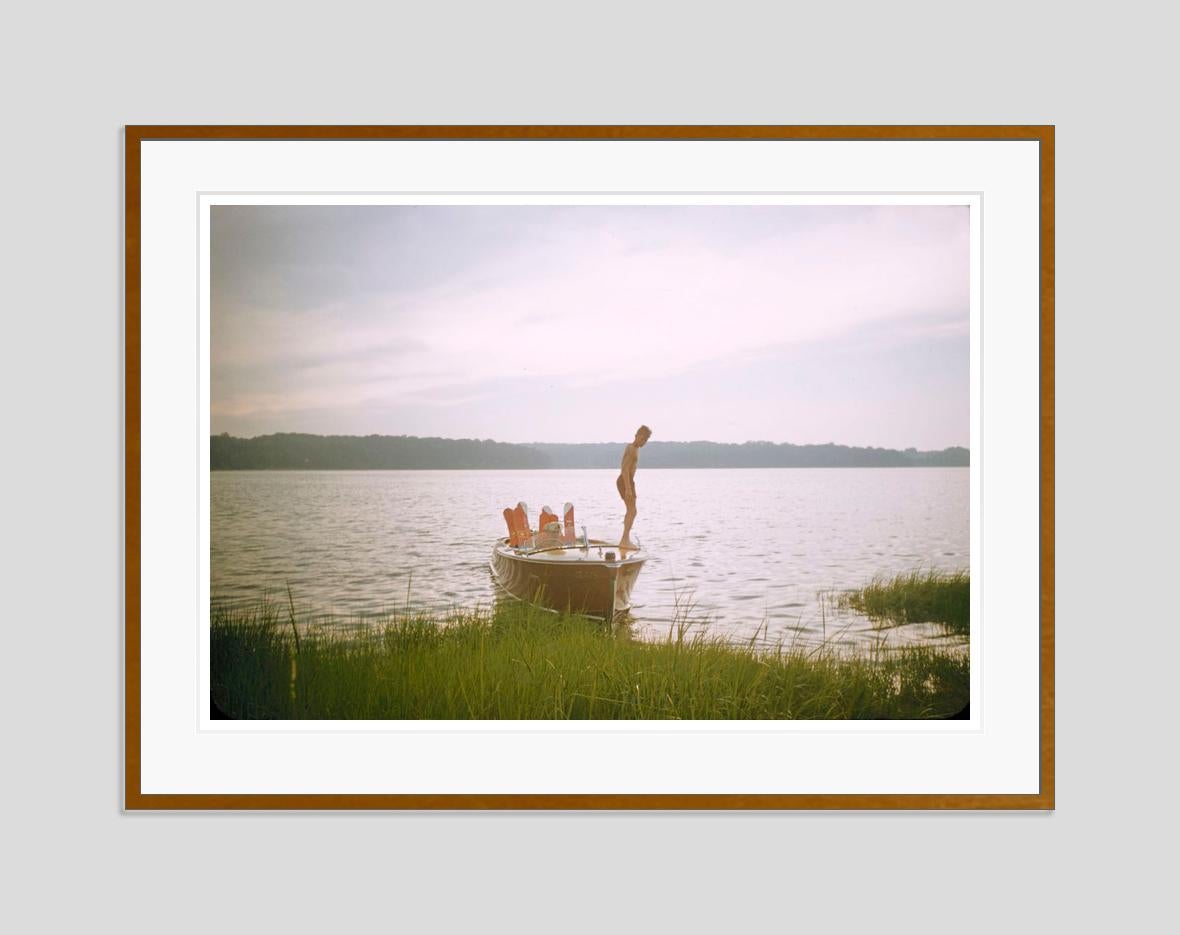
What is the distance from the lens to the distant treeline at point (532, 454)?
240 cm

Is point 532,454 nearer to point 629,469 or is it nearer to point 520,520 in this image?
point 520,520

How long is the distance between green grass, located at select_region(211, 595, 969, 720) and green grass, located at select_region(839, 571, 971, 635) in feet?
0.40

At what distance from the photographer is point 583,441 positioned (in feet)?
8.18

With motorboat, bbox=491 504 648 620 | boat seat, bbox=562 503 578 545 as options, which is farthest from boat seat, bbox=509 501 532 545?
boat seat, bbox=562 503 578 545

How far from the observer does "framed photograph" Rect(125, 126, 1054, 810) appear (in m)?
2.29

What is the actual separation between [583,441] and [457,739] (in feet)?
4.04

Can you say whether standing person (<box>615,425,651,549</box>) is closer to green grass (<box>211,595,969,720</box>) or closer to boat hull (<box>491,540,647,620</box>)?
boat hull (<box>491,540,647,620</box>)

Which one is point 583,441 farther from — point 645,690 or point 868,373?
point 868,373

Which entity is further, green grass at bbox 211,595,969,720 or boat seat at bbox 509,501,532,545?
boat seat at bbox 509,501,532,545

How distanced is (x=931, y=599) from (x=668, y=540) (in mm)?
1016

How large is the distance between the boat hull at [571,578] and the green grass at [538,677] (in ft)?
0.58

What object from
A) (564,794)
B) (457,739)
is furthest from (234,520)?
(564,794)

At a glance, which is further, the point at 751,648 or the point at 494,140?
the point at 751,648

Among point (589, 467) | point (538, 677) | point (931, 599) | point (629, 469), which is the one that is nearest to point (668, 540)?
point (629, 469)
